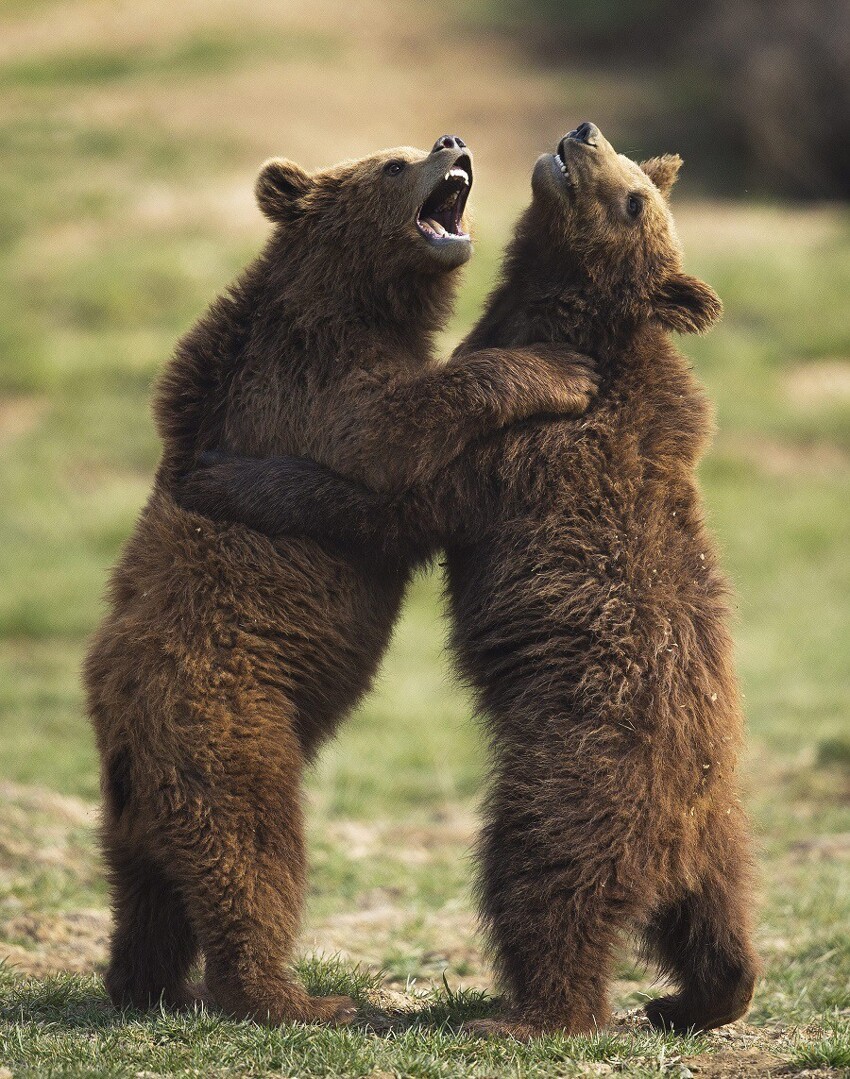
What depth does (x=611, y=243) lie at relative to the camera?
5090 millimetres

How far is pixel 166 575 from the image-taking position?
4.67m

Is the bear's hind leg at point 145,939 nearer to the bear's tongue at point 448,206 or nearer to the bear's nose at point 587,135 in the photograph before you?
the bear's tongue at point 448,206

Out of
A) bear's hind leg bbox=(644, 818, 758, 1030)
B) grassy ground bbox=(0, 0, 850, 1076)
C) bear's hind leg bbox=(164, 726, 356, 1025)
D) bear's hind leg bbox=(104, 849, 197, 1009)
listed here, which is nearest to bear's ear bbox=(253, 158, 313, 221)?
grassy ground bbox=(0, 0, 850, 1076)

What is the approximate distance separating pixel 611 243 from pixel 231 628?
6.15ft

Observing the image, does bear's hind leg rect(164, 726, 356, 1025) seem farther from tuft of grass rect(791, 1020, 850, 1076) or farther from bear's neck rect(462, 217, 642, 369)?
bear's neck rect(462, 217, 642, 369)

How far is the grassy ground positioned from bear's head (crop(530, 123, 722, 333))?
151 cm

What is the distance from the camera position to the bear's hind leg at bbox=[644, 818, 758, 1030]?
4590 millimetres

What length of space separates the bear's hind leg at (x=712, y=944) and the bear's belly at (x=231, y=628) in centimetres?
129

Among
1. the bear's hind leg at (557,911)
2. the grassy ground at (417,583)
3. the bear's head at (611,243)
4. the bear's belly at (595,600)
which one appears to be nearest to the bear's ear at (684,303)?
the bear's head at (611,243)

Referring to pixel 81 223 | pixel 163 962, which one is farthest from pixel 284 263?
pixel 81 223

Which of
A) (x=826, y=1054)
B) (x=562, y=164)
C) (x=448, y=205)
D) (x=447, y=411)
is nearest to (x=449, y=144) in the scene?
(x=448, y=205)

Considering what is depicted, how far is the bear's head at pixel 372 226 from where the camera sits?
5.09 meters

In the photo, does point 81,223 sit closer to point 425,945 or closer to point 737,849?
point 425,945

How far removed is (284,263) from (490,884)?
7.41 ft
